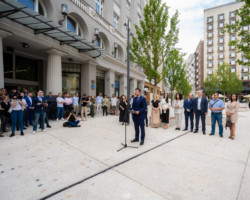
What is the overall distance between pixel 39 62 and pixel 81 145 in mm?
12250

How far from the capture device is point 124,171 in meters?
2.94

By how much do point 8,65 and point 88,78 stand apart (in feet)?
20.8

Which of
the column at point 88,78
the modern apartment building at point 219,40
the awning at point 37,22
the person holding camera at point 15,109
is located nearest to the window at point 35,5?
the awning at point 37,22

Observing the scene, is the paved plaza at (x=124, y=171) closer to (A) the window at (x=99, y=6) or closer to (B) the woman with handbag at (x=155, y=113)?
(B) the woman with handbag at (x=155, y=113)

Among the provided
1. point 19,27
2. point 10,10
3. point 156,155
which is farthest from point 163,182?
point 19,27

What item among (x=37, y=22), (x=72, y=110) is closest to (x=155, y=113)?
(x=72, y=110)

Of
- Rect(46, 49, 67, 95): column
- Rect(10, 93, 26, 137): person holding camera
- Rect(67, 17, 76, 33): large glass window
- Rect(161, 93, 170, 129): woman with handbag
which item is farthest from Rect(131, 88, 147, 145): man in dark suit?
Rect(67, 17, 76, 33): large glass window

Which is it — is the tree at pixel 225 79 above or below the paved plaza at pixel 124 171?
above

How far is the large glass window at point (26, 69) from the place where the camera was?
1158 centimetres

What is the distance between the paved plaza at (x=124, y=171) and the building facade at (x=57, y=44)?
6.19m

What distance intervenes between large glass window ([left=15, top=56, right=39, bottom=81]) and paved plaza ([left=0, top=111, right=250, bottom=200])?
30.9 feet

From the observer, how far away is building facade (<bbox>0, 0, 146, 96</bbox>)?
7.62 m

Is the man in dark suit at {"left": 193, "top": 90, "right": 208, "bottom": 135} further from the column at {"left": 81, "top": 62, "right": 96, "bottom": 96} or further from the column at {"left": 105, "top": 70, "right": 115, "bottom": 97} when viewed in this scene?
the column at {"left": 105, "top": 70, "right": 115, "bottom": 97}

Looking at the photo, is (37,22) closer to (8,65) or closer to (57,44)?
(57,44)
